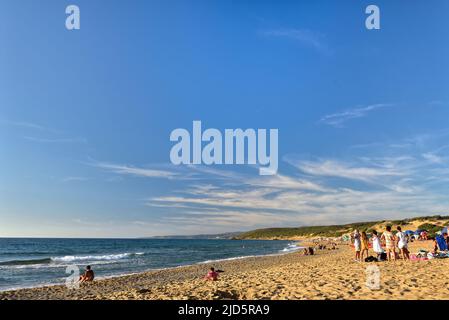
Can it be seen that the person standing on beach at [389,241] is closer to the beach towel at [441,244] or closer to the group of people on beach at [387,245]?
the group of people on beach at [387,245]

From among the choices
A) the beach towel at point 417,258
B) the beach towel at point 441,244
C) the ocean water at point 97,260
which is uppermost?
the beach towel at point 441,244

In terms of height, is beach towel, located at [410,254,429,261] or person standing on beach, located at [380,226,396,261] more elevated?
person standing on beach, located at [380,226,396,261]

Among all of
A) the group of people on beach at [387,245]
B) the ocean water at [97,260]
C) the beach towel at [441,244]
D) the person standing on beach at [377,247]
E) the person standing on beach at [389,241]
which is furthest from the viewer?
the ocean water at [97,260]

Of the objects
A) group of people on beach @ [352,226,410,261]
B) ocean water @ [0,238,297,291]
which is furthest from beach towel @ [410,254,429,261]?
ocean water @ [0,238,297,291]

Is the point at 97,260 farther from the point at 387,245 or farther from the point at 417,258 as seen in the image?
the point at 417,258

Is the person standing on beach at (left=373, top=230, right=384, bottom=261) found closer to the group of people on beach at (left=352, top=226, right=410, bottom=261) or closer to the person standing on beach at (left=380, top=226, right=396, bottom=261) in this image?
the group of people on beach at (left=352, top=226, right=410, bottom=261)

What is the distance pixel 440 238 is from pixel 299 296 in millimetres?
15213

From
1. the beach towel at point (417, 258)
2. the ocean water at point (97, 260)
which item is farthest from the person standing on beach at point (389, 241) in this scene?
the ocean water at point (97, 260)

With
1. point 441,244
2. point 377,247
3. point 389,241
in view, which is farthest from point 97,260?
point 441,244

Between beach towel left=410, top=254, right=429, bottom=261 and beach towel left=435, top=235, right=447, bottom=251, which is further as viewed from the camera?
beach towel left=435, top=235, right=447, bottom=251

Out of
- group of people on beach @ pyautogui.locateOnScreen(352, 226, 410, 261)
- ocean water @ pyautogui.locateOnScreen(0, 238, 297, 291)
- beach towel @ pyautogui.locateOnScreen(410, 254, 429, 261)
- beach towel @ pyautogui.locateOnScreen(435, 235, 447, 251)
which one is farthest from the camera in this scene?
ocean water @ pyautogui.locateOnScreen(0, 238, 297, 291)

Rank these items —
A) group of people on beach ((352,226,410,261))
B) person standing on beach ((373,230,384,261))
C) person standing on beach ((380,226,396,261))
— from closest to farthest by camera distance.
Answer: person standing on beach ((380,226,396,261)) < group of people on beach ((352,226,410,261)) < person standing on beach ((373,230,384,261))

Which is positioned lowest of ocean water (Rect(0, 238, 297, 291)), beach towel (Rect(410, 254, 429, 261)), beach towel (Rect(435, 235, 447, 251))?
ocean water (Rect(0, 238, 297, 291))
